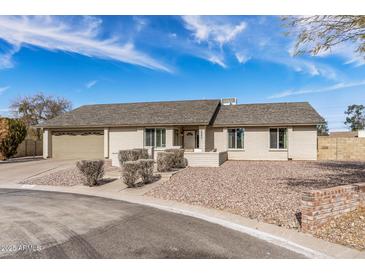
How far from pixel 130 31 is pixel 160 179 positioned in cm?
664

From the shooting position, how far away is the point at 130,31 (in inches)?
460

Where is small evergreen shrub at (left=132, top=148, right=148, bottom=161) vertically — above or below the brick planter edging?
above

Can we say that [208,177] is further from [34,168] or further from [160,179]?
[34,168]

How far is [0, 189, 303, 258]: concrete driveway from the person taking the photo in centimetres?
451

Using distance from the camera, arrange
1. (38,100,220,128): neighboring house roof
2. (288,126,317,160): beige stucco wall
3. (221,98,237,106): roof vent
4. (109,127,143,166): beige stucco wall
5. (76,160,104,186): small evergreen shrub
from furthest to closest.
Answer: (221,98,237,106): roof vent
(109,127,143,166): beige stucco wall
(38,100,220,128): neighboring house roof
(288,126,317,160): beige stucco wall
(76,160,104,186): small evergreen shrub

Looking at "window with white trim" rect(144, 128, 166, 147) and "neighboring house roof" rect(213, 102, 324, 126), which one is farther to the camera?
"window with white trim" rect(144, 128, 166, 147)

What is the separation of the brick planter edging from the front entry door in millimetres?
16027

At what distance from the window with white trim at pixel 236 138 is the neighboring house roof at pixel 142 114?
2.08 metres

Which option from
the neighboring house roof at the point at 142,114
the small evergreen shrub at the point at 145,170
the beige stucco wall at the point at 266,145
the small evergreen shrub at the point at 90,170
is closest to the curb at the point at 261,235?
the small evergreen shrub at the point at 145,170

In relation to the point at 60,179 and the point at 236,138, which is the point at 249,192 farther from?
the point at 236,138

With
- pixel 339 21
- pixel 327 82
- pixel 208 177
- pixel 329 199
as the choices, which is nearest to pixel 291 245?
pixel 329 199

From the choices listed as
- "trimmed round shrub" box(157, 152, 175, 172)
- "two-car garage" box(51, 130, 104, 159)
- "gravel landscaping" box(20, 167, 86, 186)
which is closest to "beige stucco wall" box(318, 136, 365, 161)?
"trimmed round shrub" box(157, 152, 175, 172)

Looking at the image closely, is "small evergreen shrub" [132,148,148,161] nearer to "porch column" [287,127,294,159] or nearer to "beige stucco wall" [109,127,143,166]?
"beige stucco wall" [109,127,143,166]

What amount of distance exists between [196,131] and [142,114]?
483cm
